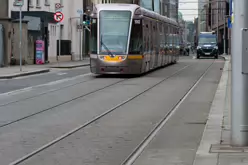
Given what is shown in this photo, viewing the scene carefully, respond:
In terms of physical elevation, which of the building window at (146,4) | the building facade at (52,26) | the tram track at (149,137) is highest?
the building window at (146,4)

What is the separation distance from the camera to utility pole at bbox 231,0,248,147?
9.02m

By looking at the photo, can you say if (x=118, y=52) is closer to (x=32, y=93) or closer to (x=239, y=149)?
(x=32, y=93)

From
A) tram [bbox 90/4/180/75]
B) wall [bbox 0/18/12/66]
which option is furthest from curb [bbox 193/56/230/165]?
wall [bbox 0/18/12/66]

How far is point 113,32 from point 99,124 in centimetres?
1429

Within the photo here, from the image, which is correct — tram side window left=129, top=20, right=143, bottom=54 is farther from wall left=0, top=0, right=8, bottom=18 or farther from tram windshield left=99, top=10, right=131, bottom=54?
wall left=0, top=0, right=8, bottom=18

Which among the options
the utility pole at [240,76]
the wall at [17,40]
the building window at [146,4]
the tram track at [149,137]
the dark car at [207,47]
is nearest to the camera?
the tram track at [149,137]

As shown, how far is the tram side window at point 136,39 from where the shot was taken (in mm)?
26616

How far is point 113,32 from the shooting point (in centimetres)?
2644

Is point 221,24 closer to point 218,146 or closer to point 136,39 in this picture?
point 136,39

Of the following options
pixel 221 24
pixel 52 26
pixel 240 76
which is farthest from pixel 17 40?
pixel 221 24

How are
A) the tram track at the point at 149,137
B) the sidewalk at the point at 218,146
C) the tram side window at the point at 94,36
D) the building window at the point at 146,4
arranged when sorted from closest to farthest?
the sidewalk at the point at 218,146
the tram track at the point at 149,137
the tram side window at the point at 94,36
the building window at the point at 146,4

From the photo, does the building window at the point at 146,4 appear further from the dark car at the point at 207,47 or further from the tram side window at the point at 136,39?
the tram side window at the point at 136,39

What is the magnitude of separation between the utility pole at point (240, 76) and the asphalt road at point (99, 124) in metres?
0.82

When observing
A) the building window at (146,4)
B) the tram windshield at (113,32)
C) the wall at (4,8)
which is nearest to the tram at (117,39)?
the tram windshield at (113,32)
